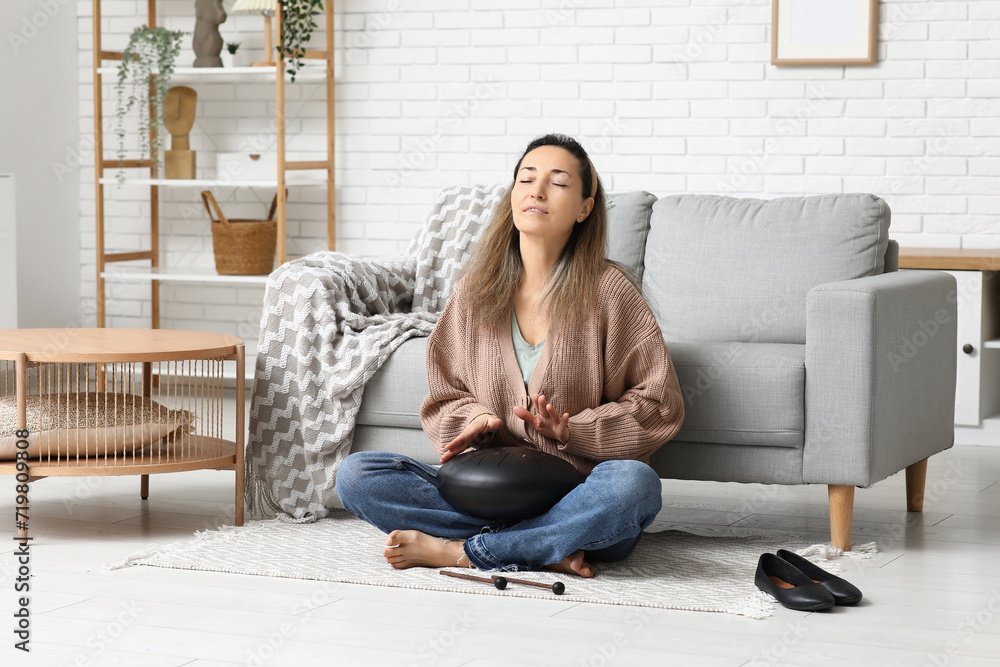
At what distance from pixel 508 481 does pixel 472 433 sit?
14 cm

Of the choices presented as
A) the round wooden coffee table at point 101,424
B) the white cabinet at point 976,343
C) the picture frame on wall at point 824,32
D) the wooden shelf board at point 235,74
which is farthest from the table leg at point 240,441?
the picture frame on wall at point 824,32

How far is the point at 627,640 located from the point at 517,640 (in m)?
0.18

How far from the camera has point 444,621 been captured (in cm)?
213

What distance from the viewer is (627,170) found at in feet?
15.2

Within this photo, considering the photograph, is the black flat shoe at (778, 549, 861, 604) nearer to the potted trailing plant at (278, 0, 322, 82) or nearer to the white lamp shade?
the potted trailing plant at (278, 0, 322, 82)

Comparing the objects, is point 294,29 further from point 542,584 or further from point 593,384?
point 542,584

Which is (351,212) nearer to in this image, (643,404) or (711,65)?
(711,65)

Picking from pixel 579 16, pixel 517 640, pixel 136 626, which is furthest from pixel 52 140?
pixel 517 640

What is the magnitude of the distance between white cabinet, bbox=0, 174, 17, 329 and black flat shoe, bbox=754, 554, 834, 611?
3.28 meters

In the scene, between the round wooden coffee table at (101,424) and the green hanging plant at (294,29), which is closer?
the round wooden coffee table at (101,424)

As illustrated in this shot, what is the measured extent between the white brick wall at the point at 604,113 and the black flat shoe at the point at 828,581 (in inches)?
89.0

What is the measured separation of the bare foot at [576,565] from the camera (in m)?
2.40

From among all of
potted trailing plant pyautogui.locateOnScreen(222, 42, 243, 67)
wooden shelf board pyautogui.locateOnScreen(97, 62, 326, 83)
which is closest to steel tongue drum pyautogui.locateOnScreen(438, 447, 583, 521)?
wooden shelf board pyautogui.locateOnScreen(97, 62, 326, 83)

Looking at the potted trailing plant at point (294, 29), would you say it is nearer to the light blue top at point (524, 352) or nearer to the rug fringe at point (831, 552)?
the light blue top at point (524, 352)
